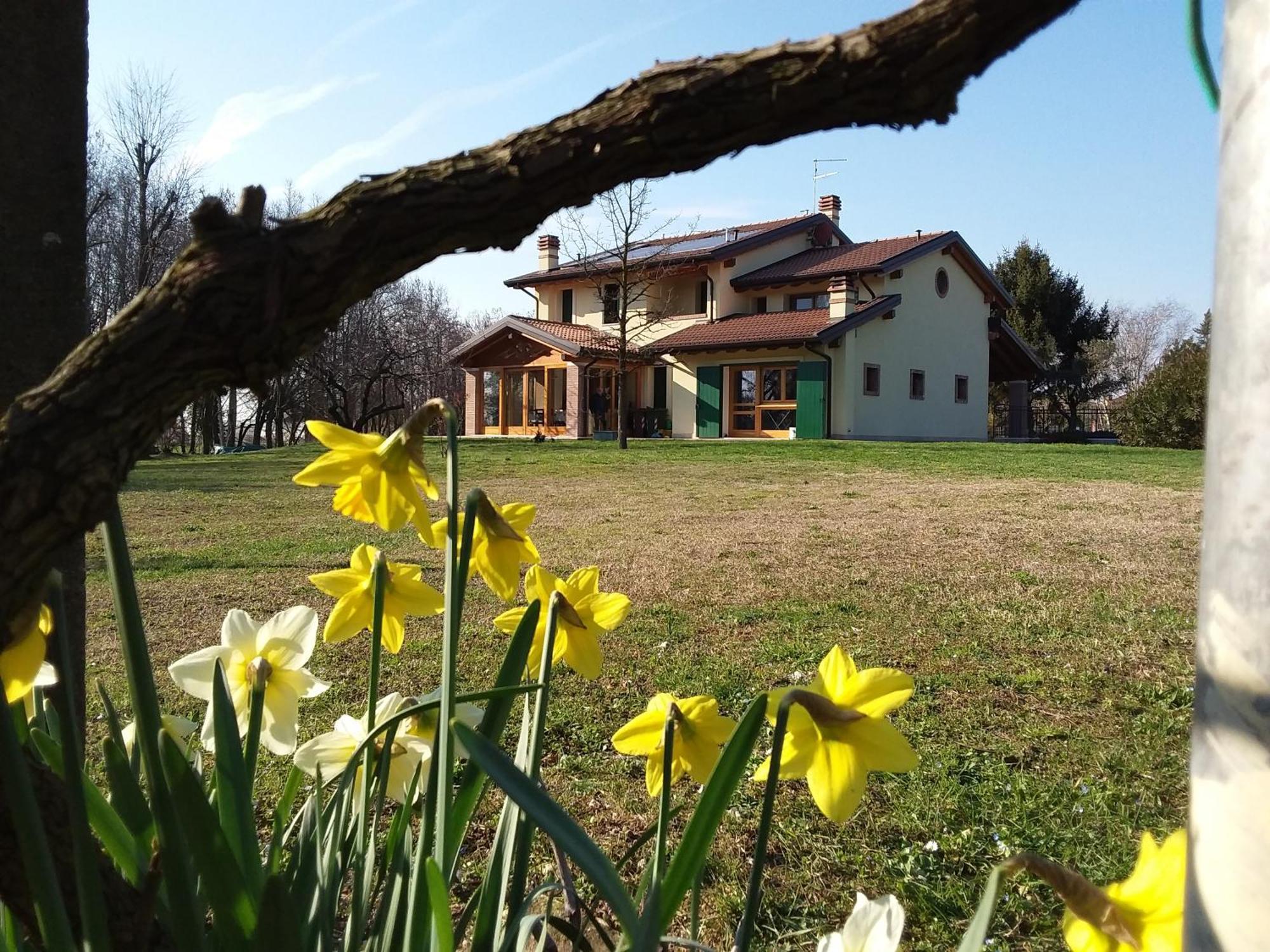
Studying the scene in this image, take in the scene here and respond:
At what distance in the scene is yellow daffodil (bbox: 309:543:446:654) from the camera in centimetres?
119

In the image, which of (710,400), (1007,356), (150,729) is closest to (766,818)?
(150,729)

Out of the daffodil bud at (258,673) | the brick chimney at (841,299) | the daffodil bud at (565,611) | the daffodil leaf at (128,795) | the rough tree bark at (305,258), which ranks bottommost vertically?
the daffodil leaf at (128,795)

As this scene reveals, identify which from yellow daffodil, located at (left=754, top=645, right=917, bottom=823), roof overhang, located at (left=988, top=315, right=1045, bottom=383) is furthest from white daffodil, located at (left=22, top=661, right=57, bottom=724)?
roof overhang, located at (left=988, top=315, right=1045, bottom=383)

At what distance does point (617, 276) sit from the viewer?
22469 millimetres

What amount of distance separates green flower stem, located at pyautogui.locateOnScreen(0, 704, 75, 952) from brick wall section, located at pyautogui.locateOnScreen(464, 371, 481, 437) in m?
26.2

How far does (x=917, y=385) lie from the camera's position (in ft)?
79.4

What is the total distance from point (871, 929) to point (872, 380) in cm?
2274

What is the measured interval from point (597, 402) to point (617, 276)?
3611 millimetres

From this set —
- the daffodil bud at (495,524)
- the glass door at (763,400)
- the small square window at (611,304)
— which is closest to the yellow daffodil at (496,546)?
the daffodil bud at (495,524)

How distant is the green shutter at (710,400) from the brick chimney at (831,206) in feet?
24.3

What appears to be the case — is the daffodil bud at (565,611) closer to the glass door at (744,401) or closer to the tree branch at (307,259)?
the tree branch at (307,259)

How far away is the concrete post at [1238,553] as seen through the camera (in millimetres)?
489

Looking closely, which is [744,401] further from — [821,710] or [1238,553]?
[1238,553]

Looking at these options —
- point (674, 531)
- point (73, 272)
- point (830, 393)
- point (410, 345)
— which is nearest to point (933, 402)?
point (830, 393)
